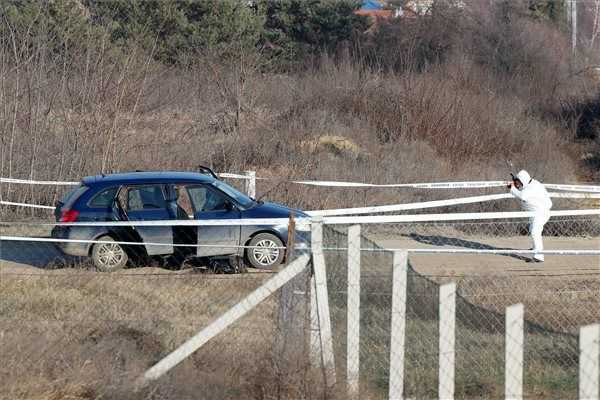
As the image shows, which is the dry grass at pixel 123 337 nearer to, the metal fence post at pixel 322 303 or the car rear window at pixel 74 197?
the metal fence post at pixel 322 303

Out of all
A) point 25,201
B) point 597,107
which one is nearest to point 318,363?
point 25,201

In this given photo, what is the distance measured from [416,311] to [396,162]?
16.0 m

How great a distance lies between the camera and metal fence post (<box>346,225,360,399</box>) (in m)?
7.25

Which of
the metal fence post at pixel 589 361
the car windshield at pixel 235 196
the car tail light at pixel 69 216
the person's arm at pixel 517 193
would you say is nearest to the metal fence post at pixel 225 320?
the metal fence post at pixel 589 361

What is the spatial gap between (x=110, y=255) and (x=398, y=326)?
6.05 metres

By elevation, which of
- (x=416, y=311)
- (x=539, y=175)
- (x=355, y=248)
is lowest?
(x=539, y=175)

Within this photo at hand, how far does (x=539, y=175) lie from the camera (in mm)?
25891

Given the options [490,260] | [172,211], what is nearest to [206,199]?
[172,211]

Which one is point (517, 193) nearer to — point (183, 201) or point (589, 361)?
point (183, 201)

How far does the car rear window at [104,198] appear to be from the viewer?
13352 mm

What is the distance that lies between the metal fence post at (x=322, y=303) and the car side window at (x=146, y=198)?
21.1 ft

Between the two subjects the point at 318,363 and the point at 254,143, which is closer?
the point at 318,363

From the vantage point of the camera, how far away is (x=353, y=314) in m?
7.32

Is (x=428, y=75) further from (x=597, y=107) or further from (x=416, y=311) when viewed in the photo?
(x=416, y=311)
